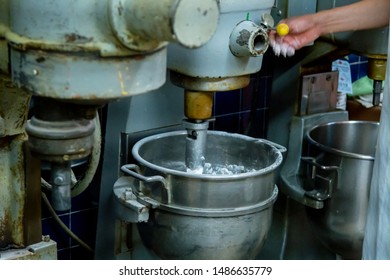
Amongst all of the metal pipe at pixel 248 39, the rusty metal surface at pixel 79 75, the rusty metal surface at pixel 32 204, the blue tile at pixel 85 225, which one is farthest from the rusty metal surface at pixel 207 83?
the blue tile at pixel 85 225

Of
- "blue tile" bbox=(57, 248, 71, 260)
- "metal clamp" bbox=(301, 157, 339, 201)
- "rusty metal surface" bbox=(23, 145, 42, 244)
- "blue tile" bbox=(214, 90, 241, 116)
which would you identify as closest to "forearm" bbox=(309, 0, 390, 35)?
"metal clamp" bbox=(301, 157, 339, 201)

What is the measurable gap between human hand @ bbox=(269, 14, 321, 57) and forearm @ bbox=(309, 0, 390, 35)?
0.02 metres

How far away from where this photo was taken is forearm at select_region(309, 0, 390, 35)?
161 cm

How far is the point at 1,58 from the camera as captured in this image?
0.94 meters

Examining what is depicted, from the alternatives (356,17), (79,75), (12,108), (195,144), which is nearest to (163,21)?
(79,75)

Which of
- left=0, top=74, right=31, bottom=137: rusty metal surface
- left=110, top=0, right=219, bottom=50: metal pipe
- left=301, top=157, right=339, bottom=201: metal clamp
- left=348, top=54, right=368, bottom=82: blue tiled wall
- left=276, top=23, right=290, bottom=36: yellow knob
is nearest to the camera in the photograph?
left=110, top=0, right=219, bottom=50: metal pipe

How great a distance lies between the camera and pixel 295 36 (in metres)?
1.58

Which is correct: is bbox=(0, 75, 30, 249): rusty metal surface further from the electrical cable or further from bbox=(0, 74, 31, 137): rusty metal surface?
the electrical cable

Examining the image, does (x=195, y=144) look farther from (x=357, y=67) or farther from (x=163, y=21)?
(x=357, y=67)

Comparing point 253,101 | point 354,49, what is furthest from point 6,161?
point 253,101

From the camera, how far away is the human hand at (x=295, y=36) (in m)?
1.54

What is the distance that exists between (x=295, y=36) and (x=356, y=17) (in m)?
0.16
